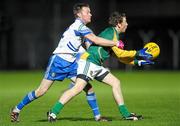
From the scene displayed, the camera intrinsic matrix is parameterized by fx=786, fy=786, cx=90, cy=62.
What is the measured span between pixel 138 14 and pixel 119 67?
4641 mm

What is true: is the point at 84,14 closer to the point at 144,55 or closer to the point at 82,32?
the point at 82,32

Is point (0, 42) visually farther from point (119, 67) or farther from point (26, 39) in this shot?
point (119, 67)

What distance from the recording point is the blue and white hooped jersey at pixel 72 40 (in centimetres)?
1385

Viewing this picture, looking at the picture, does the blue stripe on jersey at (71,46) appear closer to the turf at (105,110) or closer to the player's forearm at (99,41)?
the player's forearm at (99,41)

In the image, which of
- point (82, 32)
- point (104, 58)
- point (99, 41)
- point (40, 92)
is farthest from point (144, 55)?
point (40, 92)

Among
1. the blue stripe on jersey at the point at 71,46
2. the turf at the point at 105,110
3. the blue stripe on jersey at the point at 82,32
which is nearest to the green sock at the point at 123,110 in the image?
the turf at the point at 105,110

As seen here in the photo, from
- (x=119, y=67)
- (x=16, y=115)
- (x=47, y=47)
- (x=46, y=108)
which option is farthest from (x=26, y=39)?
(x=16, y=115)

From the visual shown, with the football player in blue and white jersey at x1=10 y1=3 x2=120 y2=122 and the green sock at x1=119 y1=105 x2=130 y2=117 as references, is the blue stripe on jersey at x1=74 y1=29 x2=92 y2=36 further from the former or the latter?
the green sock at x1=119 y1=105 x2=130 y2=117

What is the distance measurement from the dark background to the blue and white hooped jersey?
38.8 m

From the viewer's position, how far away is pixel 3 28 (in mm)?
54031

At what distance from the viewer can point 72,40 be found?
14.0 meters

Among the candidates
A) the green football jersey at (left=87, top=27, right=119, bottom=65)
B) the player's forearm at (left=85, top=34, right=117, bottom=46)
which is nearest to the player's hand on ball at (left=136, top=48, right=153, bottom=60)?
the green football jersey at (left=87, top=27, right=119, bottom=65)

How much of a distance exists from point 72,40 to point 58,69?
0.58 meters

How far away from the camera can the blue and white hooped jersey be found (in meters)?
13.9
